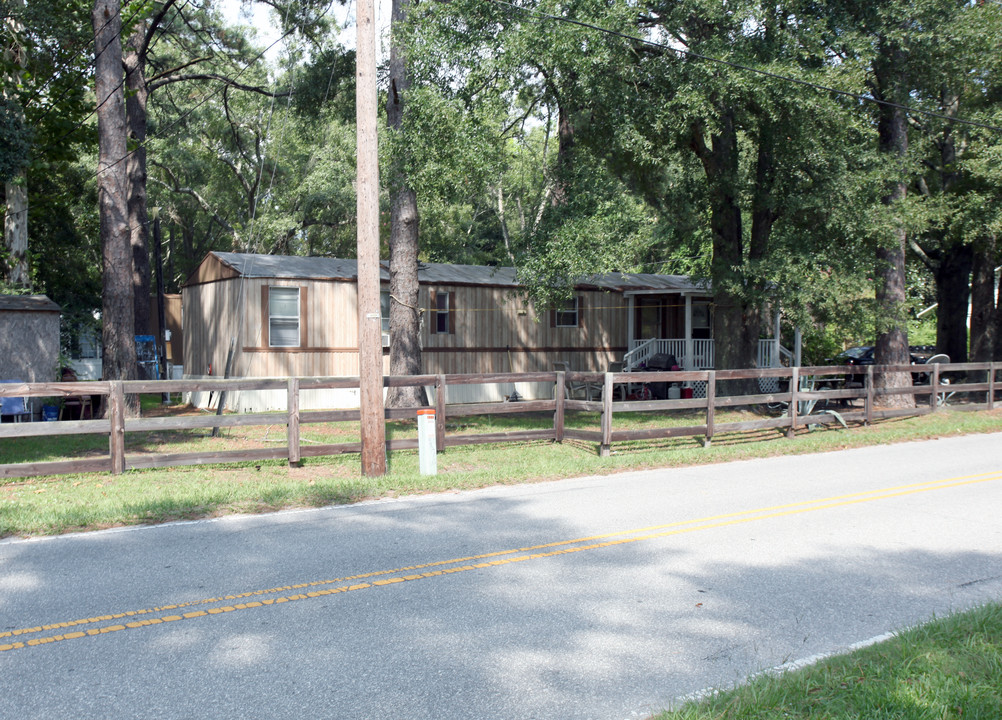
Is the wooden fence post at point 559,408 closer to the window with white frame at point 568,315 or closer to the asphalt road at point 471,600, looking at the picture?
the asphalt road at point 471,600

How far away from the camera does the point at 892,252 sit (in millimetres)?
19562

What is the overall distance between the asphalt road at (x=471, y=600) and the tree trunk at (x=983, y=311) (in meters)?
17.9

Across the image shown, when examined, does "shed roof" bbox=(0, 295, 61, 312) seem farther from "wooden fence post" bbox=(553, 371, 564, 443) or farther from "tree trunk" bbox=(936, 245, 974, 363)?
"tree trunk" bbox=(936, 245, 974, 363)

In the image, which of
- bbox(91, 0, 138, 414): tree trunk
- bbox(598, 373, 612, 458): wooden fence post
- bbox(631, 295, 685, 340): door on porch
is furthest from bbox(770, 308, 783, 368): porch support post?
bbox(91, 0, 138, 414): tree trunk

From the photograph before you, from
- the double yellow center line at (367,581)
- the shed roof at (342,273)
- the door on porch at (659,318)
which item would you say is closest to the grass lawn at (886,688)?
the double yellow center line at (367,581)

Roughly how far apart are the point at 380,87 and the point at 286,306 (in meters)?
5.95

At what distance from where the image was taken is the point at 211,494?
30.8ft

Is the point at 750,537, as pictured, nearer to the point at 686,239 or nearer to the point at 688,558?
the point at 688,558

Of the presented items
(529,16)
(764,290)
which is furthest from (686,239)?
(529,16)

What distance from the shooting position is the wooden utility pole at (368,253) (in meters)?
10.7

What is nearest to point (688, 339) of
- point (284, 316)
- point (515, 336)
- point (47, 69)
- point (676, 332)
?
point (676, 332)

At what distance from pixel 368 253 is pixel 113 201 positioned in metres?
7.75

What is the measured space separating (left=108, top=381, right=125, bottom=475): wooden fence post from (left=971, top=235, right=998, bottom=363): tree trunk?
926 inches

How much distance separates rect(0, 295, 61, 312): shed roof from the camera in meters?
16.9
